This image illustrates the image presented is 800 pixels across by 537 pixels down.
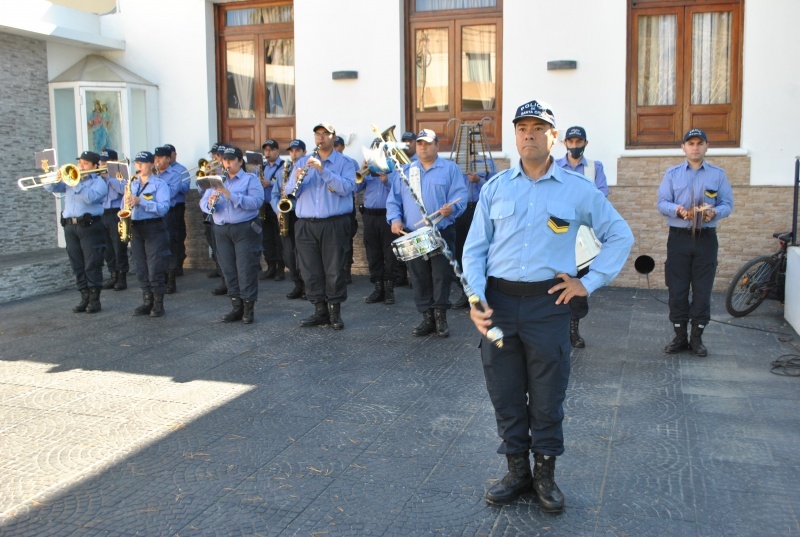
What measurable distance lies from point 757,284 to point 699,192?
249 centimetres

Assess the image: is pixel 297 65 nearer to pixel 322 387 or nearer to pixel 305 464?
pixel 322 387

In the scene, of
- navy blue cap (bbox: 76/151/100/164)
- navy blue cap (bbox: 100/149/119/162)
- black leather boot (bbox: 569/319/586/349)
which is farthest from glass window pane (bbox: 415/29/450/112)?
black leather boot (bbox: 569/319/586/349)

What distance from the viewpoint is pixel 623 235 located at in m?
4.20

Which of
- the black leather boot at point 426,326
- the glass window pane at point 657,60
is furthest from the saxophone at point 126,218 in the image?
the glass window pane at point 657,60

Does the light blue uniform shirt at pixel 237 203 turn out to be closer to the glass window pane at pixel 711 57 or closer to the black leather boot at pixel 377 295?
the black leather boot at pixel 377 295

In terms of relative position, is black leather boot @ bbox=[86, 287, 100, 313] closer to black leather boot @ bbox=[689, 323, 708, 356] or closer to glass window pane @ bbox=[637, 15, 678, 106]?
black leather boot @ bbox=[689, 323, 708, 356]

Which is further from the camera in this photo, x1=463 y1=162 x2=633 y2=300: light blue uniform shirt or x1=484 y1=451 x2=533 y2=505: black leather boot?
x1=484 y1=451 x2=533 y2=505: black leather boot

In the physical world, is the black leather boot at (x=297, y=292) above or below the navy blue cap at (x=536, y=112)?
below

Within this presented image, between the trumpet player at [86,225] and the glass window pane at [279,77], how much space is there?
4.09m

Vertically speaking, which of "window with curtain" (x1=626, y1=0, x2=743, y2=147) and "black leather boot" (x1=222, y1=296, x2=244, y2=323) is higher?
"window with curtain" (x1=626, y1=0, x2=743, y2=147)

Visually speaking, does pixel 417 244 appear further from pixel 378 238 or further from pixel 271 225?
pixel 271 225

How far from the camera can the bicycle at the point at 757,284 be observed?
903 centimetres

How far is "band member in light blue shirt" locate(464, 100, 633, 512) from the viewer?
4.10 m

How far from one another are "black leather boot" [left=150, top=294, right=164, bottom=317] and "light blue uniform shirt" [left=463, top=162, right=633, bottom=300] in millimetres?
6144
